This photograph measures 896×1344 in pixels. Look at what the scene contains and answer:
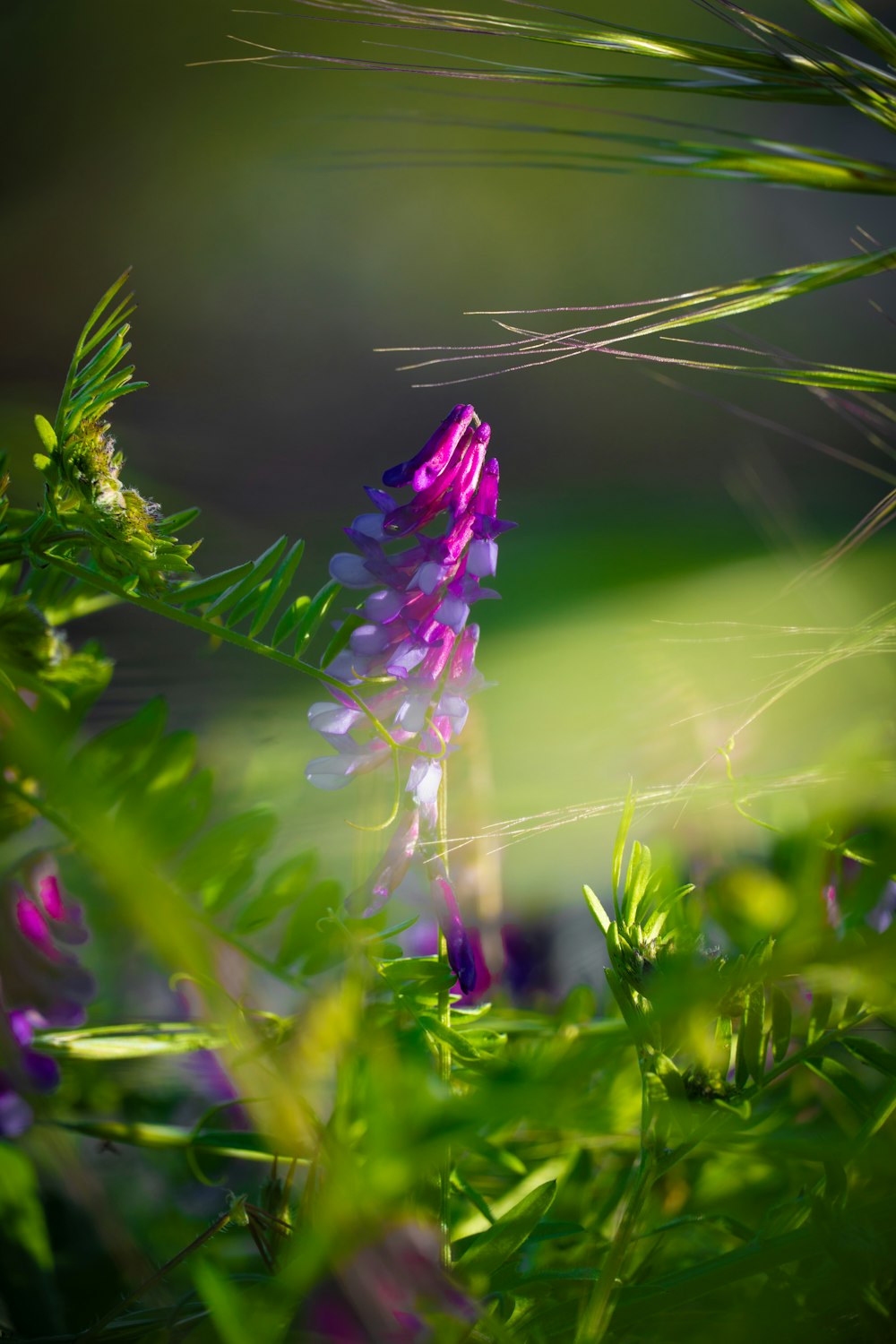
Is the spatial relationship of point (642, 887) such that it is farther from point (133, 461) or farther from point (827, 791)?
point (133, 461)

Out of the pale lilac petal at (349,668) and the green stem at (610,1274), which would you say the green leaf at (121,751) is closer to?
the pale lilac petal at (349,668)

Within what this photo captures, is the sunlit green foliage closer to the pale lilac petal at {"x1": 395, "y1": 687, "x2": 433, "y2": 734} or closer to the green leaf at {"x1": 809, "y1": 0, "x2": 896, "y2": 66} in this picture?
the pale lilac petal at {"x1": 395, "y1": 687, "x2": 433, "y2": 734}

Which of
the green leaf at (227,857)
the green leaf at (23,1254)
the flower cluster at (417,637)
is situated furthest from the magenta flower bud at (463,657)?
the green leaf at (23,1254)

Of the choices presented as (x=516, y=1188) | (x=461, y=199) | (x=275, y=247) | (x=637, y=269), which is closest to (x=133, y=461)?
(x=275, y=247)

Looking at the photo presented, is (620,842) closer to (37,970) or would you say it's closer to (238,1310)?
(238,1310)

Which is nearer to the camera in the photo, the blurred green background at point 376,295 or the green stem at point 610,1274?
the green stem at point 610,1274

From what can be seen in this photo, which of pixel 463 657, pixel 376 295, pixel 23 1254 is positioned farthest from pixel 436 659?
pixel 376 295

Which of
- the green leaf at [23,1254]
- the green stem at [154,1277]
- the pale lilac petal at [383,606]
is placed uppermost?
the pale lilac petal at [383,606]
